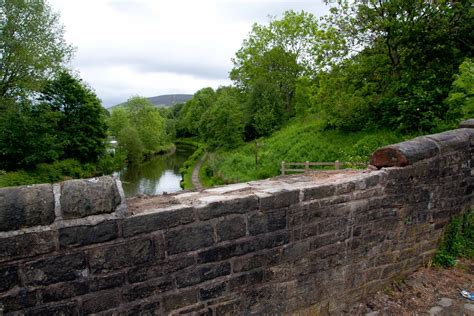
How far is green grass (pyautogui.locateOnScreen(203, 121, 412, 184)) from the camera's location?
13.5m

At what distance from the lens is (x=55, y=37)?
817 inches

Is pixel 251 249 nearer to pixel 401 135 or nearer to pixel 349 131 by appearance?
pixel 401 135

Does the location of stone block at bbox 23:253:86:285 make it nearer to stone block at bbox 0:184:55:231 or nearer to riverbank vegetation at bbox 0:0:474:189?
stone block at bbox 0:184:55:231

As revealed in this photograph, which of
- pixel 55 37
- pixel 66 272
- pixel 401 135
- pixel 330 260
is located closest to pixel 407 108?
pixel 401 135

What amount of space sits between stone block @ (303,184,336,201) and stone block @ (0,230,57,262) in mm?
1939

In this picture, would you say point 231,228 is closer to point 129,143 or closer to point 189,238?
point 189,238

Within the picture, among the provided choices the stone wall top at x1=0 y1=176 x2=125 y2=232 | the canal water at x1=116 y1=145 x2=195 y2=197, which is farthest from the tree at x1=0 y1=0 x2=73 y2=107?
the stone wall top at x1=0 y1=176 x2=125 y2=232

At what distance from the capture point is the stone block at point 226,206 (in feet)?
7.27

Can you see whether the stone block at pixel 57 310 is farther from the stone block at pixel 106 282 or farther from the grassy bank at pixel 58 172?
the grassy bank at pixel 58 172

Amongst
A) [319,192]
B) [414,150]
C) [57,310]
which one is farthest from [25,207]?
[414,150]

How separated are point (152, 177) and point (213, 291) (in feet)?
105

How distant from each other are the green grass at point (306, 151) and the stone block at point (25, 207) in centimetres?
1256

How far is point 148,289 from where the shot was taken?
2.06m

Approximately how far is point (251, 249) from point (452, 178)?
3080 mm
